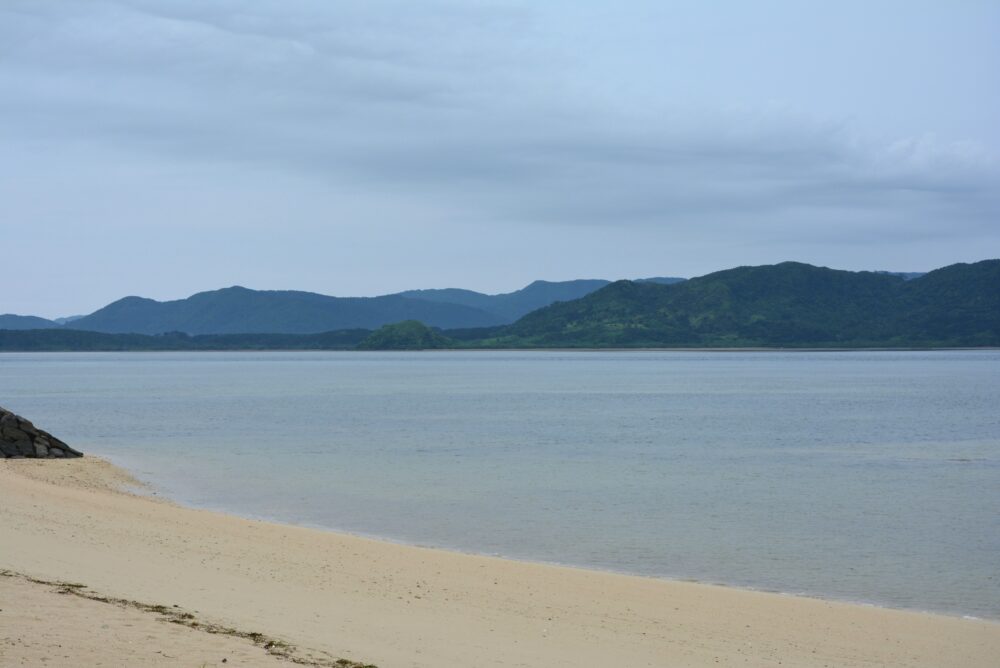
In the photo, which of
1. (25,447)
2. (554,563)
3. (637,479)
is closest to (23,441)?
(25,447)

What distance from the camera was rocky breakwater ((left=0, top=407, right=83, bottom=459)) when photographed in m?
33.2

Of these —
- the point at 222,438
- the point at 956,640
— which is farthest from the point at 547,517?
the point at 222,438

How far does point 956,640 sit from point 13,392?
332 ft

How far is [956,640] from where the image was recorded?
1402 centimetres

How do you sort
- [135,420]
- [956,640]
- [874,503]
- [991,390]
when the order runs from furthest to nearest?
[991,390] < [135,420] < [874,503] < [956,640]

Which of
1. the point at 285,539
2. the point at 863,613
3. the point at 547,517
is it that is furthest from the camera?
the point at 547,517

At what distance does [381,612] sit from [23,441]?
25169 millimetres

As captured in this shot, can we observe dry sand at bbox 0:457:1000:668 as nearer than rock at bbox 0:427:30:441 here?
Yes

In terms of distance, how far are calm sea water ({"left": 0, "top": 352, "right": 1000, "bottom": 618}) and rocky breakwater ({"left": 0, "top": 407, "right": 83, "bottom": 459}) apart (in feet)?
10.5

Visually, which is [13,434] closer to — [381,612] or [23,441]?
[23,441]

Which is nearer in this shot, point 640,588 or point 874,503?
point 640,588

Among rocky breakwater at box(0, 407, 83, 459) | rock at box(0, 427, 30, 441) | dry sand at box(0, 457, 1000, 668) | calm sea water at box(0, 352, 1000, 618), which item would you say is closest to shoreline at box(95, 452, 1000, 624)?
calm sea water at box(0, 352, 1000, 618)

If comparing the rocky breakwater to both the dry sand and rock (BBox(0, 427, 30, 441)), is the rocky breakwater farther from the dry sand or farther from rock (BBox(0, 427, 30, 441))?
the dry sand

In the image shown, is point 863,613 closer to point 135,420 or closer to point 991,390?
point 135,420
